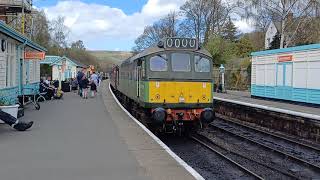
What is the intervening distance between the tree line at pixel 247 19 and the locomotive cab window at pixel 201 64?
1481cm

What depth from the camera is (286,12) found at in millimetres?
44906

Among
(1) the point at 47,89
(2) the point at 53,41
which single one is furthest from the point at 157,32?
(1) the point at 47,89

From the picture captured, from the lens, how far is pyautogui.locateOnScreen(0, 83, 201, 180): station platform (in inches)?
314

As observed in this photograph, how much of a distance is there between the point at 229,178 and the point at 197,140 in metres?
5.60

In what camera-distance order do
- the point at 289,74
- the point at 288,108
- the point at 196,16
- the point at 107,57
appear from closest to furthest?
the point at 288,108 → the point at 289,74 → the point at 196,16 → the point at 107,57

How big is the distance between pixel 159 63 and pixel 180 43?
3.24 feet

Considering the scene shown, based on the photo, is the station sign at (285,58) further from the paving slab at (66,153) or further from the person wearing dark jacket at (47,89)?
the paving slab at (66,153)

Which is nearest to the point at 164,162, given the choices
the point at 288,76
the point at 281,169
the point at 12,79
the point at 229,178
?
the point at 229,178

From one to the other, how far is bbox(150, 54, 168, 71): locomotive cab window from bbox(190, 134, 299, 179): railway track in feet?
9.32

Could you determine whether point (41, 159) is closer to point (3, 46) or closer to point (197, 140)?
point (197, 140)

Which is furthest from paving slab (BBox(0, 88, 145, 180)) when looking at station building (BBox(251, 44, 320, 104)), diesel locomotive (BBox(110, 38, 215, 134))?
station building (BBox(251, 44, 320, 104))

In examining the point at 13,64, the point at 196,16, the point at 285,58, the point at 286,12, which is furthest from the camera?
the point at 196,16

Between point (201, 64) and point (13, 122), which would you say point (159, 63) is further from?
point (13, 122)

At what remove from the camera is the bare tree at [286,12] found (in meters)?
44.4
